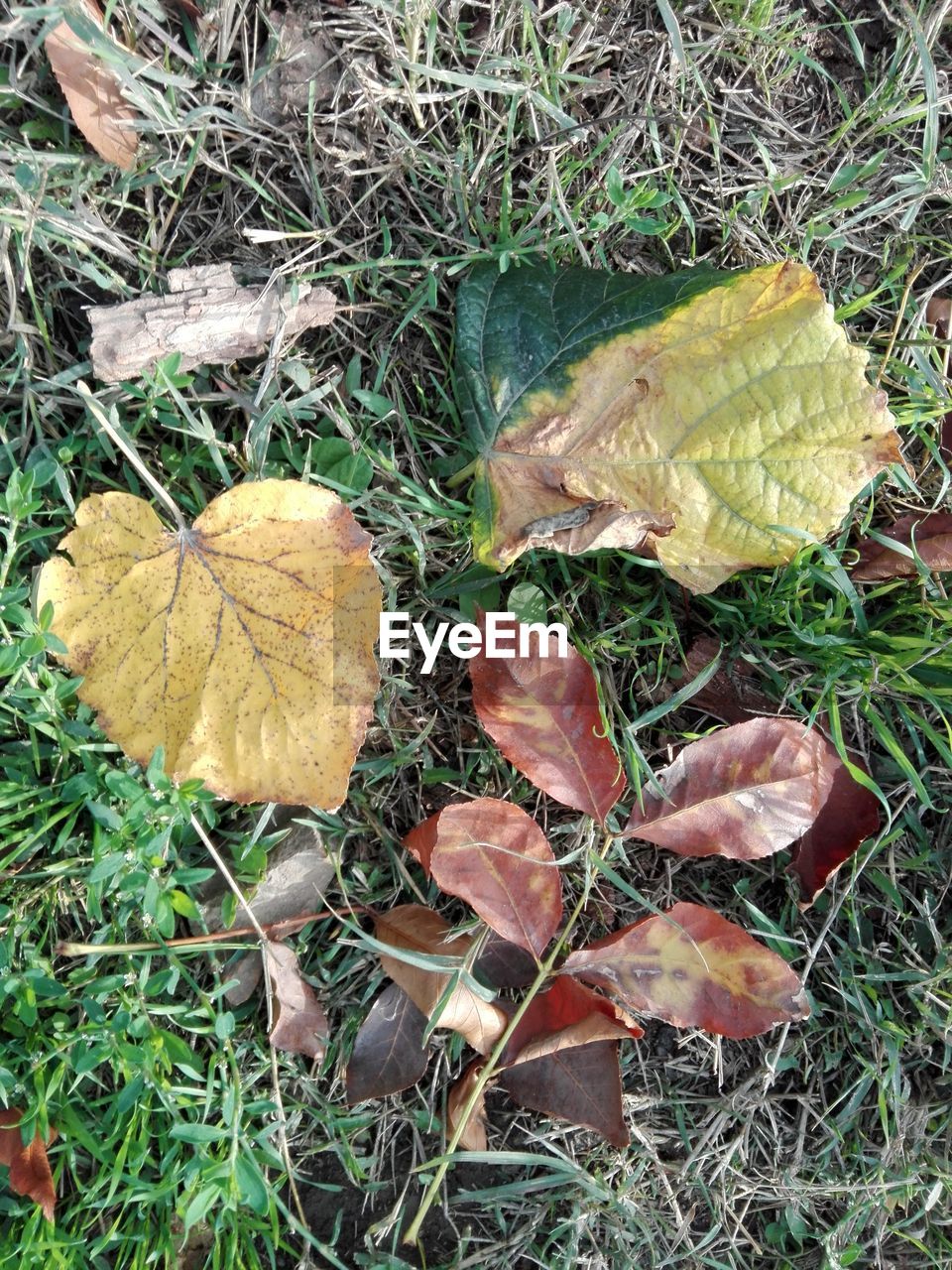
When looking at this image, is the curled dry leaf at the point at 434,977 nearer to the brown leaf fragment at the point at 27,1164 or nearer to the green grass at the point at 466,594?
the green grass at the point at 466,594

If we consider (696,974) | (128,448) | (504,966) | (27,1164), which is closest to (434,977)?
(504,966)

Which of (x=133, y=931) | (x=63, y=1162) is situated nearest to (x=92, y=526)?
(x=133, y=931)

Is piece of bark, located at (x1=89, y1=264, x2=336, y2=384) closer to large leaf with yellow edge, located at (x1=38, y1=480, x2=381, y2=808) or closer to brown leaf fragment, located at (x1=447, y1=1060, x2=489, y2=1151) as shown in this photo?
large leaf with yellow edge, located at (x1=38, y1=480, x2=381, y2=808)

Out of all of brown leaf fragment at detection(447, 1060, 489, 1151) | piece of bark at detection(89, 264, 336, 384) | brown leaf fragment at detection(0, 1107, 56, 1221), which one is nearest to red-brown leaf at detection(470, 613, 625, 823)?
brown leaf fragment at detection(447, 1060, 489, 1151)

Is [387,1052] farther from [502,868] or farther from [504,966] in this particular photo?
[502,868]

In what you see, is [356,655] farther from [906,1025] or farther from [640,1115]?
[906,1025]

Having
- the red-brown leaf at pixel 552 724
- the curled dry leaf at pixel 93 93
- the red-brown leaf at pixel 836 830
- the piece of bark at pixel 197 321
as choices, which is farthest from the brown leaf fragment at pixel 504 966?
the curled dry leaf at pixel 93 93

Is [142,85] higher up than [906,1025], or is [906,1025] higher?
[142,85]
